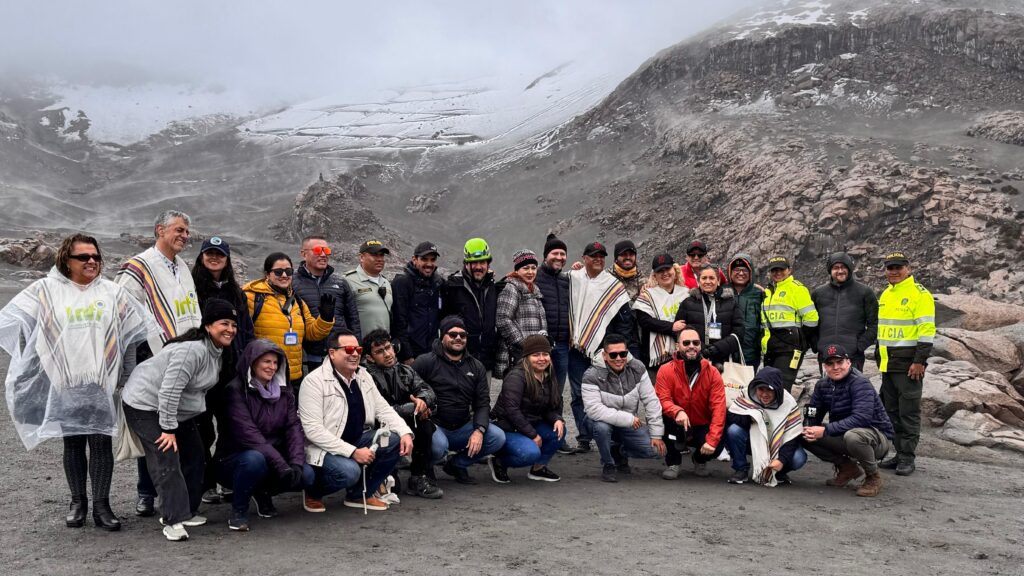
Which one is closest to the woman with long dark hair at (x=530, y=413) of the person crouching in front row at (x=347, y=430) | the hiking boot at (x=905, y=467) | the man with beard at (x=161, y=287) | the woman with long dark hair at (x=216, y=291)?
the person crouching in front row at (x=347, y=430)

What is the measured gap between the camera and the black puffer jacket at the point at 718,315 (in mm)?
6992

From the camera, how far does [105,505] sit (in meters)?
4.78

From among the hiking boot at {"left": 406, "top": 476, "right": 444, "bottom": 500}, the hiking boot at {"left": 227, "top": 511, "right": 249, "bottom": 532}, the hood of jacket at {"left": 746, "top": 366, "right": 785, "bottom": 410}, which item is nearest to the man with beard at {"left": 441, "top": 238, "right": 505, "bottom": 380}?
the hiking boot at {"left": 406, "top": 476, "right": 444, "bottom": 500}

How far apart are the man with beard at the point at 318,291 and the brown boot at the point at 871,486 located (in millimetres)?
4033

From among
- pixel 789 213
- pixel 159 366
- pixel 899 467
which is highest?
pixel 789 213

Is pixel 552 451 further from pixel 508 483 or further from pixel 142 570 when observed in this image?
pixel 142 570

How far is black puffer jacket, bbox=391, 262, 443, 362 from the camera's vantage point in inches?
257

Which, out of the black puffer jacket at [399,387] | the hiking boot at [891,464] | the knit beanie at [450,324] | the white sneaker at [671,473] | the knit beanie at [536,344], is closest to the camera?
the black puffer jacket at [399,387]

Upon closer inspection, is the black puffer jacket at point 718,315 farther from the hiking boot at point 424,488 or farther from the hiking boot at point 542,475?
the hiking boot at point 424,488

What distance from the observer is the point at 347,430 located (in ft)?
17.9

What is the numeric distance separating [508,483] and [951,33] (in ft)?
133

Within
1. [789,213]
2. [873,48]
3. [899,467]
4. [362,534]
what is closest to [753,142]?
[789,213]

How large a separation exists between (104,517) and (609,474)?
3.58m

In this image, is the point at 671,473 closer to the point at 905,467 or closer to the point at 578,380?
the point at 578,380
